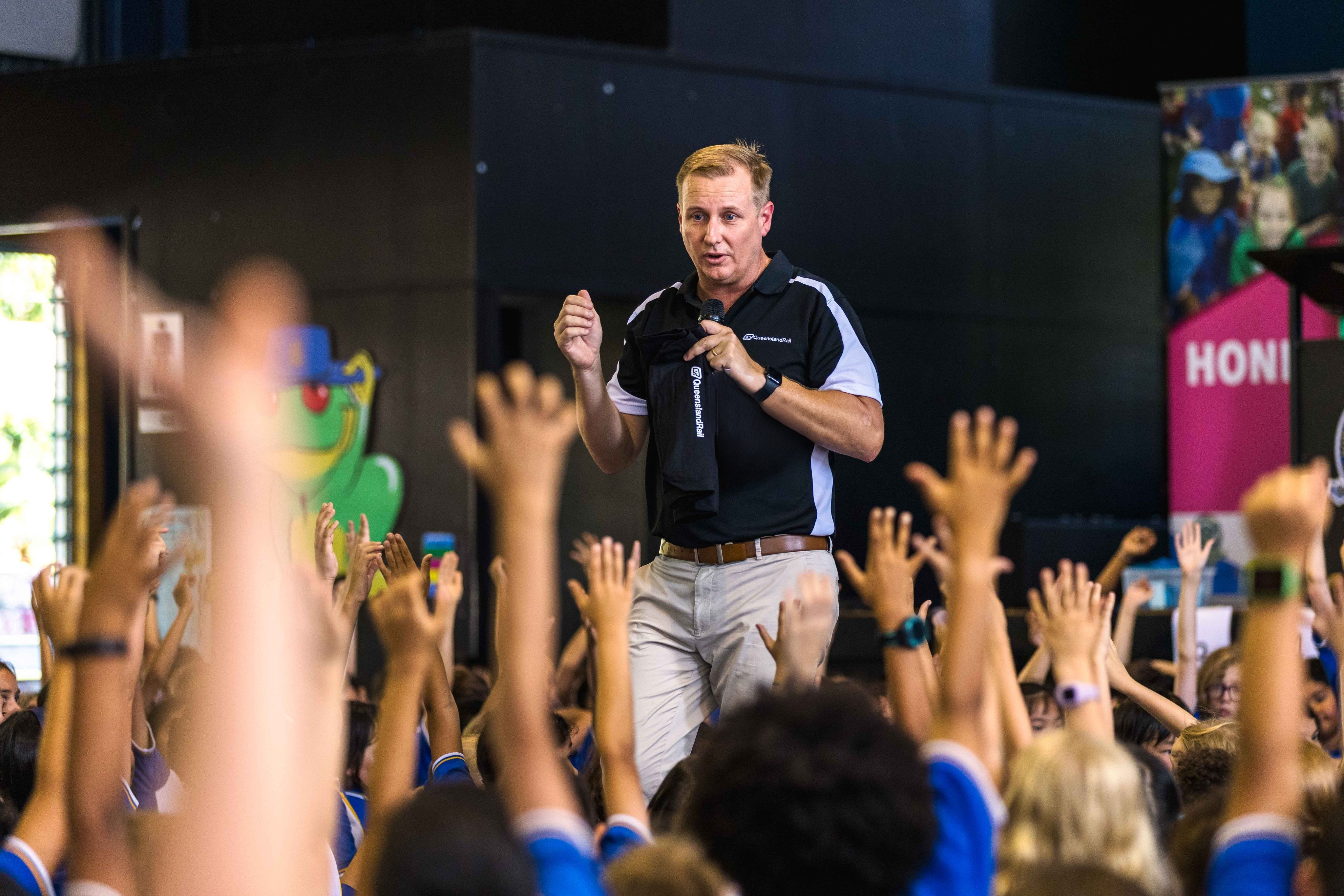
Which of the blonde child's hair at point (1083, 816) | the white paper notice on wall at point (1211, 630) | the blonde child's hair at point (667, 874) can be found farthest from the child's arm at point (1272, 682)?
the white paper notice on wall at point (1211, 630)

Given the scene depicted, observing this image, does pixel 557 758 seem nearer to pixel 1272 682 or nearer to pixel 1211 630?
pixel 1272 682

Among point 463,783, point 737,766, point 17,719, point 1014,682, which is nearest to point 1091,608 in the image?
point 1014,682

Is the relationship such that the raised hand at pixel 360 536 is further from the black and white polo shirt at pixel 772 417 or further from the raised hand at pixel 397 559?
the black and white polo shirt at pixel 772 417

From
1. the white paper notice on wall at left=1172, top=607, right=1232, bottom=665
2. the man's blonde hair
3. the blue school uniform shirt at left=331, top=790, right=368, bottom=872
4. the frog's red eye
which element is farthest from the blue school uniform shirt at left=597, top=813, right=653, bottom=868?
the frog's red eye

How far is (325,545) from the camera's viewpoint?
3012 mm

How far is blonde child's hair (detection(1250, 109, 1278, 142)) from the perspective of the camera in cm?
766

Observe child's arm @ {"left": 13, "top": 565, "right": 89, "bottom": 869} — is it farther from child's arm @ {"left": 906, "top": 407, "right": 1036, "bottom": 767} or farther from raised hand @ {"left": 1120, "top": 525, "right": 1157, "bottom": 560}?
raised hand @ {"left": 1120, "top": 525, "right": 1157, "bottom": 560}

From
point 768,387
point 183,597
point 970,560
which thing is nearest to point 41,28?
point 183,597

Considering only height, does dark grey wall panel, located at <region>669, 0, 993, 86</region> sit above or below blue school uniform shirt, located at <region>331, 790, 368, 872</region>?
above

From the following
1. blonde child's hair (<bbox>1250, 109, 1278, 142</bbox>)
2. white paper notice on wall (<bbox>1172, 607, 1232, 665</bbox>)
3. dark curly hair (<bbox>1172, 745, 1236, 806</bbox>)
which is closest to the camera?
dark curly hair (<bbox>1172, 745, 1236, 806</bbox>)

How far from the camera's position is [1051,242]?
8.38 m

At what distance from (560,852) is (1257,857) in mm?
766

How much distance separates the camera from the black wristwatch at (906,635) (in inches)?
81.6

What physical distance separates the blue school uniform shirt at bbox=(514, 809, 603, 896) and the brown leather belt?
1.36 meters
